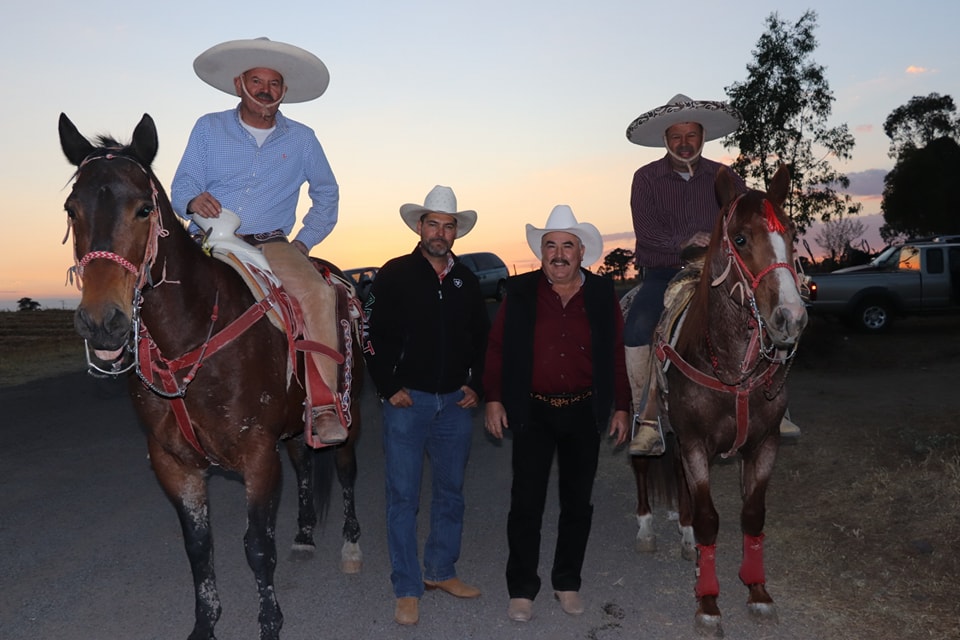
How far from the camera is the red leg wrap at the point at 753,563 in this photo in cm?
473

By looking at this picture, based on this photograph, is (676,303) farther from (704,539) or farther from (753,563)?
(753,563)

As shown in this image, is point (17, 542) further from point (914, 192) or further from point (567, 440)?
point (914, 192)

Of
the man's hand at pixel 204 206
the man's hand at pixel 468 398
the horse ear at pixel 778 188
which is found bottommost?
the man's hand at pixel 468 398

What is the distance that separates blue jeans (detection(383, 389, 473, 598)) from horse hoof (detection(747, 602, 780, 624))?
189cm

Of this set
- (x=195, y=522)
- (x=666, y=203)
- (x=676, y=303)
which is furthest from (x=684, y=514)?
(x=195, y=522)

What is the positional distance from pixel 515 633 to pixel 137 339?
8.82 feet

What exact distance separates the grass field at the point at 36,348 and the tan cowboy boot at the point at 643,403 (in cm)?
1502

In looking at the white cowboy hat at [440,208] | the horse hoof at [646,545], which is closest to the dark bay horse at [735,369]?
the horse hoof at [646,545]

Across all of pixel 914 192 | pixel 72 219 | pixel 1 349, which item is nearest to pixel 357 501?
pixel 72 219

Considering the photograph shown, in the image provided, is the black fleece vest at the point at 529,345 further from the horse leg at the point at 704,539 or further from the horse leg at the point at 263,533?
the horse leg at the point at 263,533

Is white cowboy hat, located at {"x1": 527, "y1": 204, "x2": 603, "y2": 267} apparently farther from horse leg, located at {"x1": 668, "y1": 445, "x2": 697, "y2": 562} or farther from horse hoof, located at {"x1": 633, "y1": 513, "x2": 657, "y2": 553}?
horse hoof, located at {"x1": 633, "y1": 513, "x2": 657, "y2": 553}

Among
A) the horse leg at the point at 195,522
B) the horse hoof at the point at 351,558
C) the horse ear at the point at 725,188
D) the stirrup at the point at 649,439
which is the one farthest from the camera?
the horse hoof at the point at 351,558

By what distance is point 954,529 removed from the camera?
5.84m

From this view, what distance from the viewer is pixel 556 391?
4.79m
